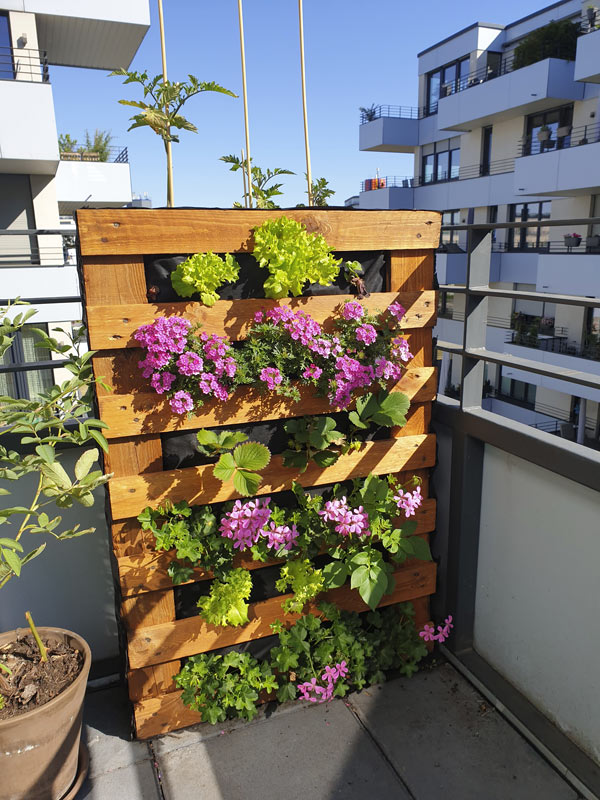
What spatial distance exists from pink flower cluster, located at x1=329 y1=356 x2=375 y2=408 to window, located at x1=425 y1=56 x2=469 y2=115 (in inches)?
675

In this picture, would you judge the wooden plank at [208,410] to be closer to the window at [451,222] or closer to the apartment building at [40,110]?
the apartment building at [40,110]

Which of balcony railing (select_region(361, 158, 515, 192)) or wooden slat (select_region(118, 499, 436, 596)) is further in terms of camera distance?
balcony railing (select_region(361, 158, 515, 192))

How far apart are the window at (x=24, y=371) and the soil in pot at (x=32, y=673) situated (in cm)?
93

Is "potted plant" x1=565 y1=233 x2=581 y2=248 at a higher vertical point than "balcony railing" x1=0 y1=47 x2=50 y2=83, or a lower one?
lower

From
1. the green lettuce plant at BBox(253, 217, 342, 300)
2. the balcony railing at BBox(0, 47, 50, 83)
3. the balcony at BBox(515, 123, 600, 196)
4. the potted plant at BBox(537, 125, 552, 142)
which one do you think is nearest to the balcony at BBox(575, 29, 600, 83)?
the balcony at BBox(515, 123, 600, 196)

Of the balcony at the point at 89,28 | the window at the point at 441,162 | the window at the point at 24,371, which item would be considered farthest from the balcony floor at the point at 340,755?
the window at the point at 441,162

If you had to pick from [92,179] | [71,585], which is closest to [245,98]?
[71,585]

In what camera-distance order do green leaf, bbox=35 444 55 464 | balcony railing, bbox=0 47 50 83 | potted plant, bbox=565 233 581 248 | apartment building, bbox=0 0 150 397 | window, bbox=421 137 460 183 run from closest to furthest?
green leaf, bbox=35 444 55 464 → apartment building, bbox=0 0 150 397 → balcony railing, bbox=0 47 50 83 → potted plant, bbox=565 233 581 248 → window, bbox=421 137 460 183

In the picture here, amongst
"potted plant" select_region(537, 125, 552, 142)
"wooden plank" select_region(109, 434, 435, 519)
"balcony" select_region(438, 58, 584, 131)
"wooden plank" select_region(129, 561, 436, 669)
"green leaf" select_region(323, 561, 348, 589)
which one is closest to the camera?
"wooden plank" select_region(109, 434, 435, 519)

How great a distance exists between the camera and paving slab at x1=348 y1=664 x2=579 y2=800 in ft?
7.26

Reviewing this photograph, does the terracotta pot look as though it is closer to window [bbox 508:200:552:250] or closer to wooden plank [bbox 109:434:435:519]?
wooden plank [bbox 109:434:435:519]

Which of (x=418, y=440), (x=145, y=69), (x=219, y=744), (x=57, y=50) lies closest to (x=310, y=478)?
(x=418, y=440)

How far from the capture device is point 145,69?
2285 mm

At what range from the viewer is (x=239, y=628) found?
2.57m
